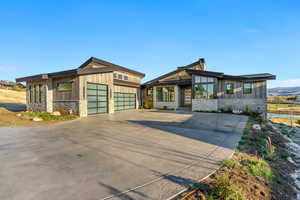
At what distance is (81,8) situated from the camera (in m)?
11.6

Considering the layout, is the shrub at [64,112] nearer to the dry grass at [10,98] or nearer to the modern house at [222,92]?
the modern house at [222,92]

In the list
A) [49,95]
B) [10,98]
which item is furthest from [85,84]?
[10,98]

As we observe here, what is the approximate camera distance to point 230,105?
47.0 feet

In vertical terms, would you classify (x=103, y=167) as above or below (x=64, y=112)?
below

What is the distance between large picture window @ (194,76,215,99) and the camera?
48.9 ft

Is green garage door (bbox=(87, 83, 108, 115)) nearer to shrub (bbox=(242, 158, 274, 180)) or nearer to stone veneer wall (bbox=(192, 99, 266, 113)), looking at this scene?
stone veneer wall (bbox=(192, 99, 266, 113))

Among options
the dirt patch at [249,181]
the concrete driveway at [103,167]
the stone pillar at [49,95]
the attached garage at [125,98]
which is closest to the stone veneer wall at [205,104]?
the attached garage at [125,98]

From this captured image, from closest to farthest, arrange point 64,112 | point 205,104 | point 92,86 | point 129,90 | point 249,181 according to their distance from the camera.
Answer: point 249,181 → point 64,112 → point 92,86 → point 205,104 → point 129,90

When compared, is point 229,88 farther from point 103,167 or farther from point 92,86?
point 103,167

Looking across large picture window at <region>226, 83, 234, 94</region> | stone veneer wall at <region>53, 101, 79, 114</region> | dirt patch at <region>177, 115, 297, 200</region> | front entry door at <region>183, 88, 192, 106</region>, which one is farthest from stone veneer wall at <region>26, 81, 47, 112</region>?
large picture window at <region>226, 83, 234, 94</region>

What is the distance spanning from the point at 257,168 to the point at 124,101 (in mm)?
15304

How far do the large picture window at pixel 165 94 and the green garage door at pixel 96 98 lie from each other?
797 centimetres

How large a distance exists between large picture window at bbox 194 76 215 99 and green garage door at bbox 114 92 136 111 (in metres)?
8.59

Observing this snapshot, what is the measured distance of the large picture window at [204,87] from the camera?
14893 millimetres
